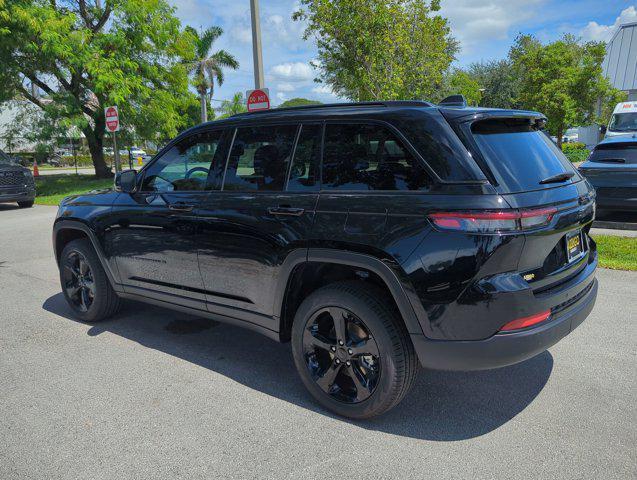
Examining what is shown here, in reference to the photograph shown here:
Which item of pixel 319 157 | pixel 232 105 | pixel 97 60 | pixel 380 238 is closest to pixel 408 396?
pixel 380 238

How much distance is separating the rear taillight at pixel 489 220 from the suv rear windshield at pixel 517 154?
151 mm

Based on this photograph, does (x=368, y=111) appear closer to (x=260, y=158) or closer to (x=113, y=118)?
(x=260, y=158)

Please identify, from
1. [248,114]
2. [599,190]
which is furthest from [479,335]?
[599,190]

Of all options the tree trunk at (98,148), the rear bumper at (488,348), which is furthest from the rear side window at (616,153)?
the tree trunk at (98,148)

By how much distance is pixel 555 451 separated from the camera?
2.63 m

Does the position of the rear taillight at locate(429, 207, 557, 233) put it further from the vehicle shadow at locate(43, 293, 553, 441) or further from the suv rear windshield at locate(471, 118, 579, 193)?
the vehicle shadow at locate(43, 293, 553, 441)

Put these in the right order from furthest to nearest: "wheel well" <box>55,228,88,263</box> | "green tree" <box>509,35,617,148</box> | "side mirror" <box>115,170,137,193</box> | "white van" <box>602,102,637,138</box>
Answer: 1. "green tree" <box>509,35,617,148</box>
2. "white van" <box>602,102,637,138</box>
3. "wheel well" <box>55,228,88,263</box>
4. "side mirror" <box>115,170,137,193</box>

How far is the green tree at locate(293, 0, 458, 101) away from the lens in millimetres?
14992

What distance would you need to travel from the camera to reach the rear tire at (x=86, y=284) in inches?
181

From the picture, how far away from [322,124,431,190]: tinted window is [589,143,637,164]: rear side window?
781 centimetres

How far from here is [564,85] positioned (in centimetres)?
2328

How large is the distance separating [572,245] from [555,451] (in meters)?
1.17

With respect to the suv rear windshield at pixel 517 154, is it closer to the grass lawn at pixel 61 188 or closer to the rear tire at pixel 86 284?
the rear tire at pixel 86 284

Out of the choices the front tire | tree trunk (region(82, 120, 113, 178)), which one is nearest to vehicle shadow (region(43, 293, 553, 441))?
the front tire
